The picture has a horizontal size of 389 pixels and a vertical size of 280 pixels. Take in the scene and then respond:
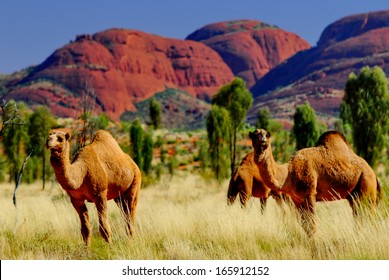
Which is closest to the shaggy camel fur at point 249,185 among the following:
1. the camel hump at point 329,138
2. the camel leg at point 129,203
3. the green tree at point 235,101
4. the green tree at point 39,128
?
the camel hump at point 329,138

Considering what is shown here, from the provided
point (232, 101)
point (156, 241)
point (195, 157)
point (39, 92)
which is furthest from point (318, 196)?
point (39, 92)

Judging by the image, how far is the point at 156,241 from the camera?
7641 mm

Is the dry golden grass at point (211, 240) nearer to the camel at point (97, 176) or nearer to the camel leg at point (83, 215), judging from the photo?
the camel leg at point (83, 215)

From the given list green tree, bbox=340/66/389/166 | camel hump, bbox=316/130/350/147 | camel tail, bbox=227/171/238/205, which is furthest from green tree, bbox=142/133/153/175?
camel hump, bbox=316/130/350/147

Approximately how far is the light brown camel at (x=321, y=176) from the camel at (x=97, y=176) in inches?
79.5

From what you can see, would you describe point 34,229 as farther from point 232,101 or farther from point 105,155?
point 232,101

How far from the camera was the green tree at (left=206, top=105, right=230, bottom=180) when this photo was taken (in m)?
28.8

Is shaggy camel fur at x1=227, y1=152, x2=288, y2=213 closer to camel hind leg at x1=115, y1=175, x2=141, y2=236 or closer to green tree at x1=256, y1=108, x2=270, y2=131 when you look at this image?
→ camel hind leg at x1=115, y1=175, x2=141, y2=236

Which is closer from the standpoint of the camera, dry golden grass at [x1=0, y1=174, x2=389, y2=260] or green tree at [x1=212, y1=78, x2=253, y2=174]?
dry golden grass at [x1=0, y1=174, x2=389, y2=260]

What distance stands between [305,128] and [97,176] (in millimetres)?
27538

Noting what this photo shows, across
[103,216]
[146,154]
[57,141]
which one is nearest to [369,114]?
Answer: [146,154]

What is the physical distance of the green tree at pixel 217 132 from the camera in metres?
28.8

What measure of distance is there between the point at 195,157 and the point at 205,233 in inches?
1706

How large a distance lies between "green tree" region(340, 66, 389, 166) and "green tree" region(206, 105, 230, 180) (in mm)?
6372
